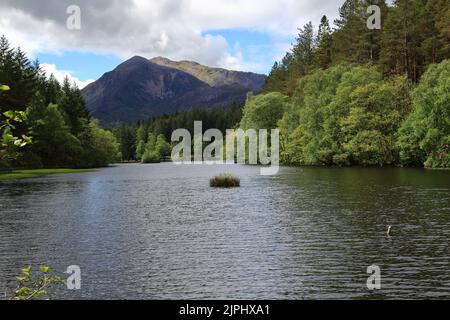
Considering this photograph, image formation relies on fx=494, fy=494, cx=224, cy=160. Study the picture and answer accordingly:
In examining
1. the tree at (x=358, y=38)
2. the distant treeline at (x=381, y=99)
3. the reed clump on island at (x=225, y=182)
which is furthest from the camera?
the tree at (x=358, y=38)

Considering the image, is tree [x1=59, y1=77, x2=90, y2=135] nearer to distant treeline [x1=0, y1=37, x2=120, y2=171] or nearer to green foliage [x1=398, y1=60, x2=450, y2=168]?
distant treeline [x1=0, y1=37, x2=120, y2=171]

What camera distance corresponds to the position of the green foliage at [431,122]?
8512 centimetres

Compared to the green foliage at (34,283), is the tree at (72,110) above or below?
above

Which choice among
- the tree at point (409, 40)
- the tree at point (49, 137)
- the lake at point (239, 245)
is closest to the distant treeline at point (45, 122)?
the tree at point (49, 137)

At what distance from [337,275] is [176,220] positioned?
61.8ft

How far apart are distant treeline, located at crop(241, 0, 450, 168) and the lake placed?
134ft

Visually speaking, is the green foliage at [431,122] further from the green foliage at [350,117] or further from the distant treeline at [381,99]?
the green foliage at [350,117]

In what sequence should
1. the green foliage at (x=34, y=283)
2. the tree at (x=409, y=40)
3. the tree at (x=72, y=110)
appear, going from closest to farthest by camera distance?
the green foliage at (x=34, y=283), the tree at (x=409, y=40), the tree at (x=72, y=110)

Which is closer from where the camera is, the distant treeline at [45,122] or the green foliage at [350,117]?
the green foliage at [350,117]

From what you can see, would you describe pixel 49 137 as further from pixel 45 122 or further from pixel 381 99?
pixel 381 99

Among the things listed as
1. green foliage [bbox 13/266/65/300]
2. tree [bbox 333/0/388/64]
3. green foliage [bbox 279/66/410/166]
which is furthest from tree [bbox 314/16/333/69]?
green foliage [bbox 13/266/65/300]

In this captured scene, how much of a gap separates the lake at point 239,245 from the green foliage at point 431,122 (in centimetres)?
3828

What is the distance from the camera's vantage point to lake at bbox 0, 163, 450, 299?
19.4m

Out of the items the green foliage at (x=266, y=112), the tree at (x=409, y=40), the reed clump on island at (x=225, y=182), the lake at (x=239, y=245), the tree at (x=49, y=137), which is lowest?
the lake at (x=239, y=245)
